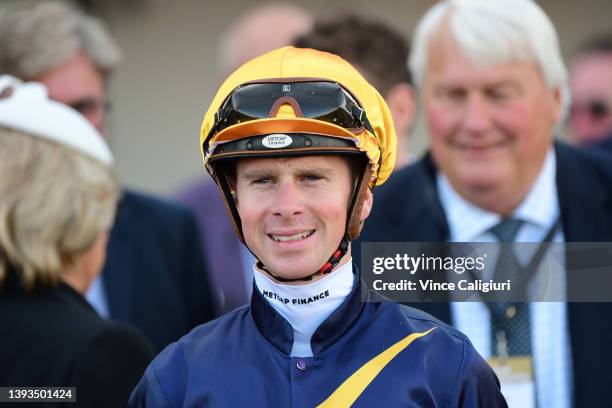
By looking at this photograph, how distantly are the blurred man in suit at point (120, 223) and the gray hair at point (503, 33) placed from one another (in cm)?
139

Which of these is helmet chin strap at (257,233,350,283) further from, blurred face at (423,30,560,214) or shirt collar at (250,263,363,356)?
blurred face at (423,30,560,214)

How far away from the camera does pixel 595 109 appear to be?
6.94 m

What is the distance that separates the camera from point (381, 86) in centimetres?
443

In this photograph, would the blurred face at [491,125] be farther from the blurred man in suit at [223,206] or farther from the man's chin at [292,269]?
the blurred man in suit at [223,206]

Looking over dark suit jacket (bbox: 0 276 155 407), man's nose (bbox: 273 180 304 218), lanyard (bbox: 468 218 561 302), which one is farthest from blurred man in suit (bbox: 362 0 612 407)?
man's nose (bbox: 273 180 304 218)

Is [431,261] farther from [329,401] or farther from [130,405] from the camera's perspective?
[130,405]

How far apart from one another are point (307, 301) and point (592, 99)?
4.77m

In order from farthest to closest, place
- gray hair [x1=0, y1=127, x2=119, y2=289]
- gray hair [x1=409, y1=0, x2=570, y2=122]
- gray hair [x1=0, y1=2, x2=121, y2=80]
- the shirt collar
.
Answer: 1. gray hair [x1=0, y1=2, x2=121, y2=80]
2. gray hair [x1=409, y1=0, x2=570, y2=122]
3. gray hair [x1=0, y1=127, x2=119, y2=289]
4. the shirt collar

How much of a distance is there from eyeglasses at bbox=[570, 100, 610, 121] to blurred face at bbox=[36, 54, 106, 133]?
321 cm

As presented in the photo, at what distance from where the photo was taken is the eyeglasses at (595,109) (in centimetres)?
691

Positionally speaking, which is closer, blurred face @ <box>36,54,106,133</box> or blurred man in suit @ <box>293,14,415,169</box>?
blurred man in suit @ <box>293,14,415,169</box>

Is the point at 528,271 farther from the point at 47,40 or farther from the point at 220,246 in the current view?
the point at 220,246

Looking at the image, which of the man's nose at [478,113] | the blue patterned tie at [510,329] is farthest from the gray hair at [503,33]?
the blue patterned tie at [510,329]

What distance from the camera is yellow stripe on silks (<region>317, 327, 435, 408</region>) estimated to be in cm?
244
